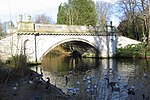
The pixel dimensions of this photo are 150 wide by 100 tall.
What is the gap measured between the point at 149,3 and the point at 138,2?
409cm

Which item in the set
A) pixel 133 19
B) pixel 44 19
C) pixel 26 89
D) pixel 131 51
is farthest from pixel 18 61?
pixel 44 19

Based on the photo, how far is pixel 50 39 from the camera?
25.9 m

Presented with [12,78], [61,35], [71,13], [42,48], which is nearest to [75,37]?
[61,35]

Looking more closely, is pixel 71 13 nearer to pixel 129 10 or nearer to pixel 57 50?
pixel 57 50

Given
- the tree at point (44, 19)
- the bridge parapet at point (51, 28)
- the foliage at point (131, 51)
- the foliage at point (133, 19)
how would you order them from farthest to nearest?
the tree at point (44, 19)
the foliage at point (133, 19)
the foliage at point (131, 51)
the bridge parapet at point (51, 28)

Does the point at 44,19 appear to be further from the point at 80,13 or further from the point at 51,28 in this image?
the point at 51,28

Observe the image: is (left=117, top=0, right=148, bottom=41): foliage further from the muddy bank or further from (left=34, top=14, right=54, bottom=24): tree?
the muddy bank

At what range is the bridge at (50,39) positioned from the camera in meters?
23.3

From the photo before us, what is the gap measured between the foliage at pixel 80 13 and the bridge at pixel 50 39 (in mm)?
10911

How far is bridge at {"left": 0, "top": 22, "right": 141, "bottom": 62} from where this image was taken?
76.6 ft

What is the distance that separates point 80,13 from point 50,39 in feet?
57.0

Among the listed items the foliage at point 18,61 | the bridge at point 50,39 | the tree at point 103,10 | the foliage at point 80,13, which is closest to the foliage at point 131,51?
the bridge at point 50,39

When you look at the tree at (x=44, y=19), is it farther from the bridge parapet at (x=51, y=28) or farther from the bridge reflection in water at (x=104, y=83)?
the bridge reflection in water at (x=104, y=83)

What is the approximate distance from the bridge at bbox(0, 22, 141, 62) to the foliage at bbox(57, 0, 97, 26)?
10.9m
